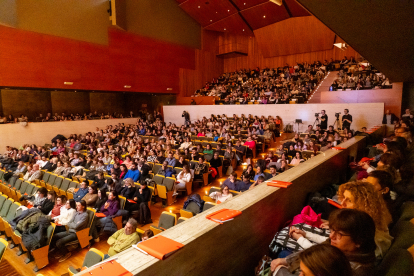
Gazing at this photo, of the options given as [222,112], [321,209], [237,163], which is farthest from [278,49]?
[321,209]

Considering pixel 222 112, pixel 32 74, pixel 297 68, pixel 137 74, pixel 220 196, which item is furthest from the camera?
pixel 297 68

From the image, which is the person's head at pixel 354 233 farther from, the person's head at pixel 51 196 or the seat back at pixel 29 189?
the seat back at pixel 29 189

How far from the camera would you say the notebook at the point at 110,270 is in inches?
41.4

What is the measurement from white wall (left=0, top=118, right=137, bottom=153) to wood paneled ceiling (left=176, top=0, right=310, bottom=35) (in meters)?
8.61

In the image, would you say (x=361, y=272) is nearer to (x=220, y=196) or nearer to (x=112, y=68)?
(x=220, y=196)

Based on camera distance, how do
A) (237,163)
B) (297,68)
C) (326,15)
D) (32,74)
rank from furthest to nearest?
(297,68)
(32,74)
(237,163)
(326,15)

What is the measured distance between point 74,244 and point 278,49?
15.9 meters

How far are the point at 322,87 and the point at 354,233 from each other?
11.7 metres

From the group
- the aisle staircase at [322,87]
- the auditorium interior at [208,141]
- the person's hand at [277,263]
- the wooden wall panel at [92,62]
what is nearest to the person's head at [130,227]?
the auditorium interior at [208,141]

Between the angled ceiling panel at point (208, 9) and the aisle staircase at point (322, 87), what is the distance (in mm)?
6233

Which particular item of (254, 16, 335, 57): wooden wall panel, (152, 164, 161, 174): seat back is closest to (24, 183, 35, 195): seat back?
(152, 164, 161, 174): seat back

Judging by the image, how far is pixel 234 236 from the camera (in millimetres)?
1562

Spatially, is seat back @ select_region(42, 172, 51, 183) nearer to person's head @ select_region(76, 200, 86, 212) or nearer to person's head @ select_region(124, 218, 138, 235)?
person's head @ select_region(76, 200, 86, 212)

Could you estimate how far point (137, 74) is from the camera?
13.3 metres
